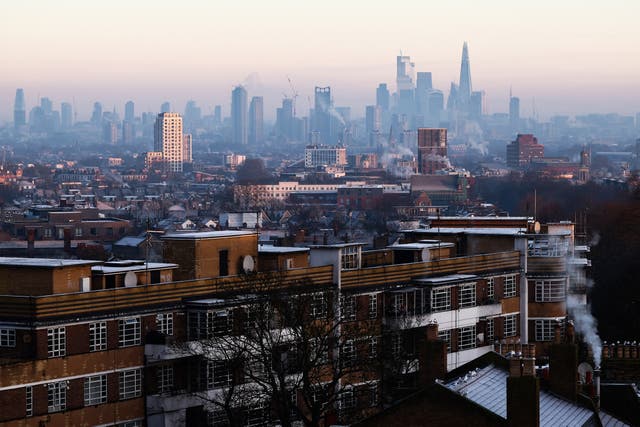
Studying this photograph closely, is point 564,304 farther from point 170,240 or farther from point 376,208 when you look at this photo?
point 376,208

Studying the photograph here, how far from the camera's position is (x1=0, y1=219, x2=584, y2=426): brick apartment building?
31266 millimetres

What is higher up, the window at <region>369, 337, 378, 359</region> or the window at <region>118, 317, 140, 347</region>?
the window at <region>118, 317, 140, 347</region>

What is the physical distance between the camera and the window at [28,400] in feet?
100

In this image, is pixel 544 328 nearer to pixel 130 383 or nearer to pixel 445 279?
pixel 445 279

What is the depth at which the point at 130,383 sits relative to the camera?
108 ft

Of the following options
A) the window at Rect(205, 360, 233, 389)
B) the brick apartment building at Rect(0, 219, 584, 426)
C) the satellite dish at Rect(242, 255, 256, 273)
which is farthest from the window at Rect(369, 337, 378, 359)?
the satellite dish at Rect(242, 255, 256, 273)

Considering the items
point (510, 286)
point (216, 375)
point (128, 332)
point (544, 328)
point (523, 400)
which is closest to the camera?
point (523, 400)

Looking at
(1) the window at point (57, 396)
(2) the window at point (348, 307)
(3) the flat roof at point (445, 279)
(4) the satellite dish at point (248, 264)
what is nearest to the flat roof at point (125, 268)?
(4) the satellite dish at point (248, 264)

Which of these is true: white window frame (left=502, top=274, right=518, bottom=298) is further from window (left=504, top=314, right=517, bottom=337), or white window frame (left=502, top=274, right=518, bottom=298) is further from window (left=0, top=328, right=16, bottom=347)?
window (left=0, top=328, right=16, bottom=347)

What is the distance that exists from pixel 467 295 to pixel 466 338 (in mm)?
960

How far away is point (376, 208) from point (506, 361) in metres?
157

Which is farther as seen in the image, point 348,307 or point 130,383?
point 348,307

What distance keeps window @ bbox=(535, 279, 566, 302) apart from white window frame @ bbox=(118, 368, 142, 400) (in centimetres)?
1440

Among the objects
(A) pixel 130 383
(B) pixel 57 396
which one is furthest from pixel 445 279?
(B) pixel 57 396
